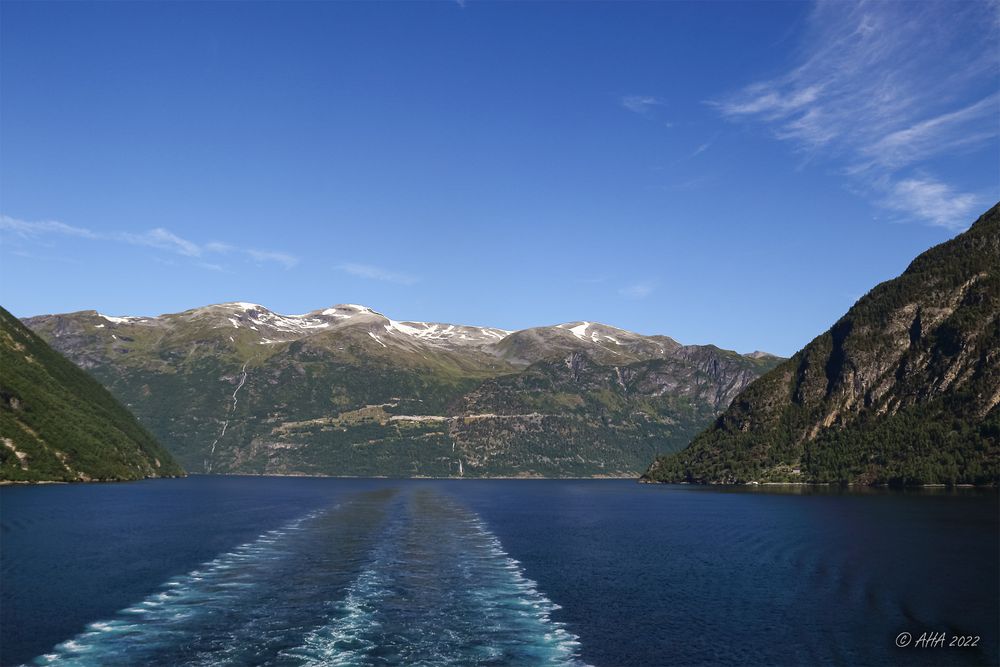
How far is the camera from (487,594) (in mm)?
77250

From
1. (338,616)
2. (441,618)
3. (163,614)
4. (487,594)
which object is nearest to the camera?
(441,618)

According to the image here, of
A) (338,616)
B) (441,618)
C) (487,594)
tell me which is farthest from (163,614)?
(487,594)

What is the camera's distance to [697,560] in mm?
105812

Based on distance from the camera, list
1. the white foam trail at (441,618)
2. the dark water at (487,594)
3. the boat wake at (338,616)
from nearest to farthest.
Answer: the boat wake at (338,616)
the white foam trail at (441,618)
the dark water at (487,594)

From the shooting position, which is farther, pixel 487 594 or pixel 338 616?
pixel 487 594

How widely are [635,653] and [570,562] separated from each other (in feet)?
153

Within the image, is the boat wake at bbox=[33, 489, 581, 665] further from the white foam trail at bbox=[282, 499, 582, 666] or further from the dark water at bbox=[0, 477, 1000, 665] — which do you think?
the dark water at bbox=[0, 477, 1000, 665]

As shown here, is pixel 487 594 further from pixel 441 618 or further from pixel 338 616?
pixel 338 616

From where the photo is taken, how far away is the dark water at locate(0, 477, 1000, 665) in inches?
2228

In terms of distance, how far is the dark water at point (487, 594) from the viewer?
56.6 meters

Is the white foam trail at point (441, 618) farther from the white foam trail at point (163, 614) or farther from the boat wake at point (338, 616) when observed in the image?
the white foam trail at point (163, 614)

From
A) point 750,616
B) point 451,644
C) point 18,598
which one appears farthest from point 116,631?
point 750,616

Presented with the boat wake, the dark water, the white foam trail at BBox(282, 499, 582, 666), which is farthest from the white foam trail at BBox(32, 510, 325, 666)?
the white foam trail at BBox(282, 499, 582, 666)

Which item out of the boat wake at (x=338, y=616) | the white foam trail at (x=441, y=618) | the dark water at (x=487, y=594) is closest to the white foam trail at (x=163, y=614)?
the boat wake at (x=338, y=616)
